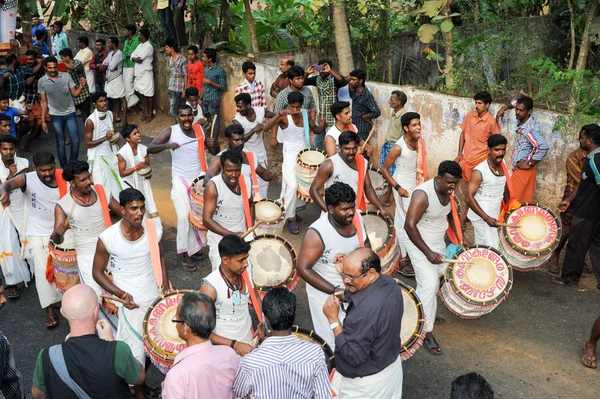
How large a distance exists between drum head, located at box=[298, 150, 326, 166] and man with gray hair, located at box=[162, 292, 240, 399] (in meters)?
4.95

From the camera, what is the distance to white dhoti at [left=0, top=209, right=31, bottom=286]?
329 inches

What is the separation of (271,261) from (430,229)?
65.7 inches

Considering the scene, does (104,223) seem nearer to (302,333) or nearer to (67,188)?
(67,188)

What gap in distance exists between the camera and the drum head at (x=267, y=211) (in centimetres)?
812

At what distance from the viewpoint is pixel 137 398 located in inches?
242

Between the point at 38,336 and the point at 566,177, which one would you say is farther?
the point at 566,177

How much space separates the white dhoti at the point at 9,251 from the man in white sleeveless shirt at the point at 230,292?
3977 mm

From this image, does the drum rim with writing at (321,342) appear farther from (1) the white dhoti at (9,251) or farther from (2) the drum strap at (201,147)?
(1) the white dhoti at (9,251)

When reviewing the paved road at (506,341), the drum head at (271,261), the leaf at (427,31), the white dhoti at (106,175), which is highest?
the leaf at (427,31)

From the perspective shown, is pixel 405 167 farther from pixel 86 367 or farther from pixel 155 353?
pixel 86 367

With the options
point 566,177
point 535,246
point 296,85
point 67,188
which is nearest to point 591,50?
point 566,177

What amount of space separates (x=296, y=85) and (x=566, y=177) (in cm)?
416

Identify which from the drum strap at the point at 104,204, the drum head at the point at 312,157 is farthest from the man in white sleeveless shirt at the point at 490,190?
the drum strap at the point at 104,204

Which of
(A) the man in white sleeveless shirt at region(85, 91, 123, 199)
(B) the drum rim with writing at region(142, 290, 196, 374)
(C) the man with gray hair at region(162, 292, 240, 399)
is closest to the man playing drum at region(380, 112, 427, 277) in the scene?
(B) the drum rim with writing at region(142, 290, 196, 374)
